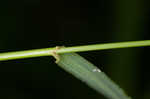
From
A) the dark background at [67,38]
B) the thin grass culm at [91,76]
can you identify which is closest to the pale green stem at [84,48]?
the thin grass culm at [91,76]

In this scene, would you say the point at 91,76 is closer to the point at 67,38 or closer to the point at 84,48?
the point at 84,48

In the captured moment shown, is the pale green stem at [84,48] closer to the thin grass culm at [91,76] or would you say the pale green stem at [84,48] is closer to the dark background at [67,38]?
the thin grass culm at [91,76]

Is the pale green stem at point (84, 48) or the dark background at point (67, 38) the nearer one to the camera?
the pale green stem at point (84, 48)

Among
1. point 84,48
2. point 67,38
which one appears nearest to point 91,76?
point 84,48

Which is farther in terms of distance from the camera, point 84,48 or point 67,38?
point 67,38

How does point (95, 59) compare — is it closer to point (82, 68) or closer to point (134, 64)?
point (134, 64)
